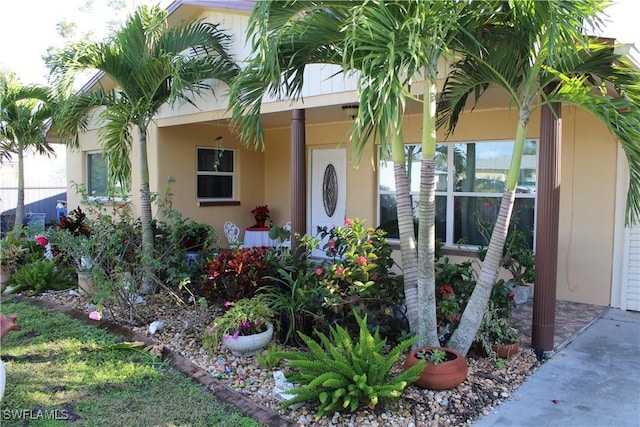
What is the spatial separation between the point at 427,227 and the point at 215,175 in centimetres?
749

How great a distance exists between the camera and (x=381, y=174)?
9031 millimetres

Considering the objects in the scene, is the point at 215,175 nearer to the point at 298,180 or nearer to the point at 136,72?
the point at 136,72

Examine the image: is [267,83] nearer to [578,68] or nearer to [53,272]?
[578,68]

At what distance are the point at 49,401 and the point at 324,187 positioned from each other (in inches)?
273

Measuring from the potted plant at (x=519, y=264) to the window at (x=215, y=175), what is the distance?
247 inches

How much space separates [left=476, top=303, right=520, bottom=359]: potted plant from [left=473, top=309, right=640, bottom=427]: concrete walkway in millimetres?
309

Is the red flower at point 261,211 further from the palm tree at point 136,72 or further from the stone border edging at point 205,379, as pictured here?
the stone border edging at point 205,379

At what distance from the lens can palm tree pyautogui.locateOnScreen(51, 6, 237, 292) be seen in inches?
264

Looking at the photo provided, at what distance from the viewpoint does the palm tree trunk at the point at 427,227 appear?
13.2 feet

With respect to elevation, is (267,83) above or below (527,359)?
above

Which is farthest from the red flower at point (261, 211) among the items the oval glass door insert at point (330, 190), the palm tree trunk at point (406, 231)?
the palm tree trunk at point (406, 231)

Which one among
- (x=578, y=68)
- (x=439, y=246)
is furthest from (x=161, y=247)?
(x=578, y=68)

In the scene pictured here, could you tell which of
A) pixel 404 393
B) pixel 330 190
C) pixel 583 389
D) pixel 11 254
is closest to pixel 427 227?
pixel 404 393

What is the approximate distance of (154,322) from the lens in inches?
224
